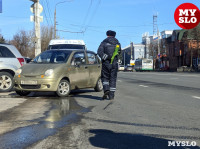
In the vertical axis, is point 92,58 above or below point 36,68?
above

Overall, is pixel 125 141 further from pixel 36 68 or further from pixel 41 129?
pixel 36 68

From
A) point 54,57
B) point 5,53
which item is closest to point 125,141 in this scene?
point 54,57

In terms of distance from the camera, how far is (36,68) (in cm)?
972

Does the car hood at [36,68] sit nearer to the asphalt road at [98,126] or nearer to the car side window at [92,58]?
the car side window at [92,58]

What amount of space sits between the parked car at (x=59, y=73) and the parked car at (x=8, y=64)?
1535mm

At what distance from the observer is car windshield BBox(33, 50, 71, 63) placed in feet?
34.1

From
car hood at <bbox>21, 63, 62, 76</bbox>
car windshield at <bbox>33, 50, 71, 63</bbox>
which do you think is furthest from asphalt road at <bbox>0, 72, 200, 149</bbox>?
car windshield at <bbox>33, 50, 71, 63</bbox>

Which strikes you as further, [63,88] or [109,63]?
[63,88]

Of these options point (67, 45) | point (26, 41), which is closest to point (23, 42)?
Answer: point (26, 41)

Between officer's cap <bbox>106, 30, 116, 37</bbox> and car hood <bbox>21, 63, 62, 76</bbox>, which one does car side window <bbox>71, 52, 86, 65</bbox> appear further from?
officer's cap <bbox>106, 30, 116, 37</bbox>

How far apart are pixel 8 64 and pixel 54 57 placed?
2234 mm
